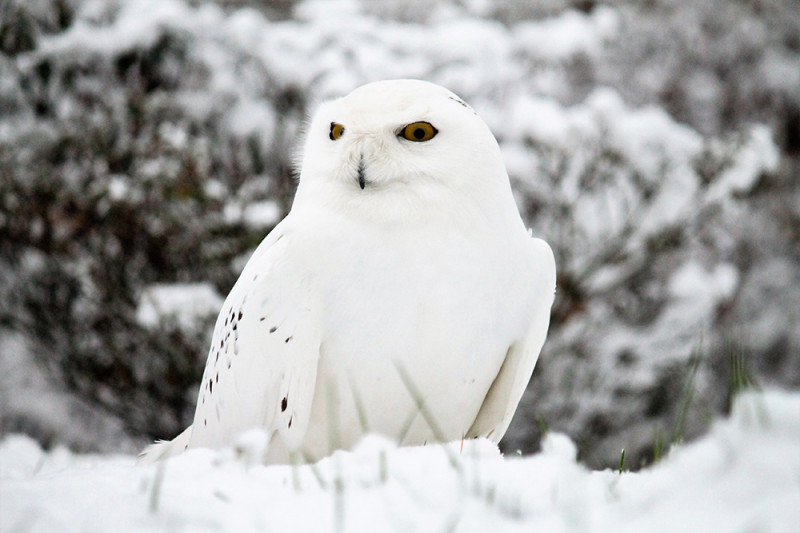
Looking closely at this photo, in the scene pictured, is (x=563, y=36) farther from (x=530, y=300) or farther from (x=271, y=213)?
(x=530, y=300)

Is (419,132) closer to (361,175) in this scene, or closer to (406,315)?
(361,175)

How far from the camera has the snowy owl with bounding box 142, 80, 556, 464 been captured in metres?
1.97

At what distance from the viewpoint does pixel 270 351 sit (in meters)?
2.00

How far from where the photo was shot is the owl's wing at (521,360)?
219 centimetres

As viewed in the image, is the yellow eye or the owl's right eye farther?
the owl's right eye

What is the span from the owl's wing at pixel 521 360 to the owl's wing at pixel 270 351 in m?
0.61

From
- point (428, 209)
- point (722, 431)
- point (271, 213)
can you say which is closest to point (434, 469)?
point (722, 431)

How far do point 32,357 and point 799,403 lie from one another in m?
6.87

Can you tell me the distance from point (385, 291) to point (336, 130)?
1.76 ft

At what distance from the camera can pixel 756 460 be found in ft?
3.03

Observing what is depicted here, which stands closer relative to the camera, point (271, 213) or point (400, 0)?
point (271, 213)

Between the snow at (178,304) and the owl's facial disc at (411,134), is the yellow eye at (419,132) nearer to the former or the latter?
the owl's facial disc at (411,134)

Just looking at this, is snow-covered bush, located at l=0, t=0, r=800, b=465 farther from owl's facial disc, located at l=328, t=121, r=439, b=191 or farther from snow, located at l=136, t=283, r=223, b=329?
owl's facial disc, located at l=328, t=121, r=439, b=191

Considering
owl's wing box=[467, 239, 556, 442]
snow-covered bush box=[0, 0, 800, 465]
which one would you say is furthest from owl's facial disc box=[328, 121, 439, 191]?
snow-covered bush box=[0, 0, 800, 465]
